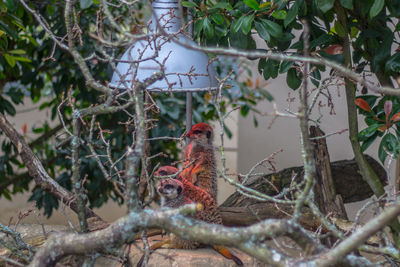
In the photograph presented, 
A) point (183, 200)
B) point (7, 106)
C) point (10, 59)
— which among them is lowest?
point (183, 200)

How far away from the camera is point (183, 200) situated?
2.58 metres

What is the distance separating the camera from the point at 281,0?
2254 millimetres

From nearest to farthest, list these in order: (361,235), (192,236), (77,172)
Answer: (361,235) < (192,236) < (77,172)

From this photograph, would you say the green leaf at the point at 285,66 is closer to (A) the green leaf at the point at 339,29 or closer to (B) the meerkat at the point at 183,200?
(A) the green leaf at the point at 339,29

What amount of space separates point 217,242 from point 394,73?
6.25ft

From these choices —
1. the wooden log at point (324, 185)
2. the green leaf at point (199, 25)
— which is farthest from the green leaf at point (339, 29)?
the green leaf at point (199, 25)

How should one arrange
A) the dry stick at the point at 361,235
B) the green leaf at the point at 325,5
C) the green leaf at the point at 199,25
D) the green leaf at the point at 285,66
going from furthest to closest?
the green leaf at the point at 285,66 < the green leaf at the point at 199,25 < the green leaf at the point at 325,5 < the dry stick at the point at 361,235

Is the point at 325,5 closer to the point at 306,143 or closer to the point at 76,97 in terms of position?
the point at 306,143

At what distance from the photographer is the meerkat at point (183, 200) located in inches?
98.3

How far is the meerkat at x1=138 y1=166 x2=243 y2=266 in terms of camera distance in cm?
250

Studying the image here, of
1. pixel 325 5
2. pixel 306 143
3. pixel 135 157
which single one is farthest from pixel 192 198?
pixel 306 143

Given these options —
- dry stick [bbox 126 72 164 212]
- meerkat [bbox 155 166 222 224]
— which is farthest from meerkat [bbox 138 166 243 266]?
dry stick [bbox 126 72 164 212]

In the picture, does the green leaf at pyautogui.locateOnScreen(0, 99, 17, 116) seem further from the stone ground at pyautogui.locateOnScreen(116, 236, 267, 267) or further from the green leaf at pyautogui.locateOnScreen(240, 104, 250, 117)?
the green leaf at pyautogui.locateOnScreen(240, 104, 250, 117)

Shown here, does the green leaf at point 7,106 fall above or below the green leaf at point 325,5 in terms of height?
below
